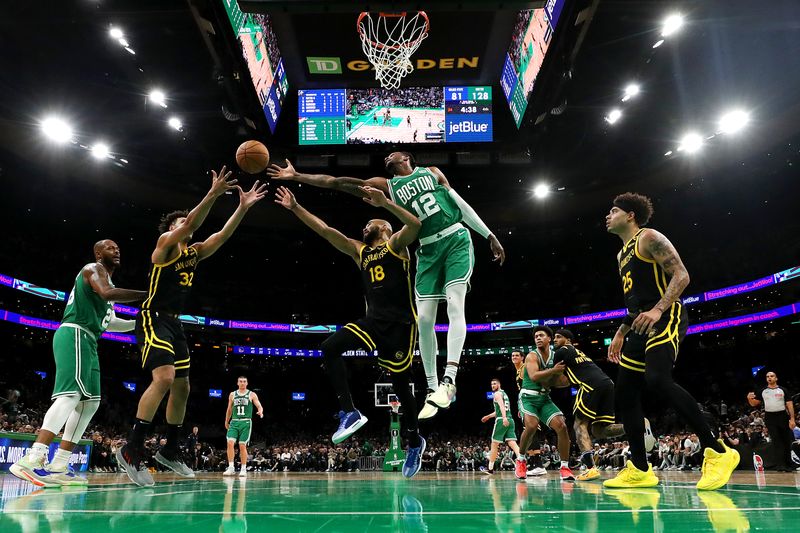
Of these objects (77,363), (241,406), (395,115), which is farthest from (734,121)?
(77,363)

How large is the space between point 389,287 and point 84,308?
3.24m

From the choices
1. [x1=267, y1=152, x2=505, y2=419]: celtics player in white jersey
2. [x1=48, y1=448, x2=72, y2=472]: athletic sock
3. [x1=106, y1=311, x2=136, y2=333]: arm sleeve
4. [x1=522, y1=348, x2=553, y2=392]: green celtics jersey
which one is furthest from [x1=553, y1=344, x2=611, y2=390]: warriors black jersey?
[x1=48, y1=448, x2=72, y2=472]: athletic sock

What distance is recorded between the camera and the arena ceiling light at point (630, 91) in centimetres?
1532

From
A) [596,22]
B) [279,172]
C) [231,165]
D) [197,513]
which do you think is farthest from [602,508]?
[231,165]

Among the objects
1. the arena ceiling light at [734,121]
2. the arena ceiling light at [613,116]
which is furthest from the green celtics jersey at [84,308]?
the arena ceiling light at [734,121]

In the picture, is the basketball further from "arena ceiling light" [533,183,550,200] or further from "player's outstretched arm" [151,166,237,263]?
"arena ceiling light" [533,183,550,200]

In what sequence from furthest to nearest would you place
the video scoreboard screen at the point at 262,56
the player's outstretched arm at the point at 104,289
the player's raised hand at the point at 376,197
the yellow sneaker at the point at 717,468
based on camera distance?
the video scoreboard screen at the point at 262,56 < the player's outstretched arm at the point at 104,289 < the player's raised hand at the point at 376,197 < the yellow sneaker at the point at 717,468

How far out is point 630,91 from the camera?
51.2 feet

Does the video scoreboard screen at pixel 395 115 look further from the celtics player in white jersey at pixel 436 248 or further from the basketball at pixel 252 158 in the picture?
the celtics player in white jersey at pixel 436 248

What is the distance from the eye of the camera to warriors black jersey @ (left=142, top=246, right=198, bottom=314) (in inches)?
227

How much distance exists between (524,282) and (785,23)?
19425mm

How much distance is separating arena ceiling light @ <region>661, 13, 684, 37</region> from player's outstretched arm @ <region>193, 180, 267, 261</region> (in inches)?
392

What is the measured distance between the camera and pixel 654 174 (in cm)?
2447

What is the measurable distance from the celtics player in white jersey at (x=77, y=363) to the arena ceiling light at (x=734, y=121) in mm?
19373
